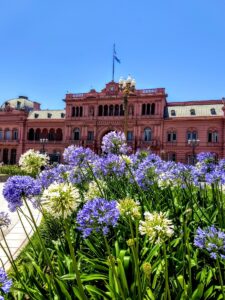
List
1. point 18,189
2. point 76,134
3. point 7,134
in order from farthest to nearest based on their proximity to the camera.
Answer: point 7,134 → point 76,134 → point 18,189

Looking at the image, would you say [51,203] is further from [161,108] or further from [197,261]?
[161,108]

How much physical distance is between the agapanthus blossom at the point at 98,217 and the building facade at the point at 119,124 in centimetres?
3668

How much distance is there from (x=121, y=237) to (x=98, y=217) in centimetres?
162

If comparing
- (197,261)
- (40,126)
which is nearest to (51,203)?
(197,261)

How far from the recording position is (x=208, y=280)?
2.79m

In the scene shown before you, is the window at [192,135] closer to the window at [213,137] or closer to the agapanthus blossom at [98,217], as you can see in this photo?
the window at [213,137]

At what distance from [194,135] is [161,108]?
5.78 metres

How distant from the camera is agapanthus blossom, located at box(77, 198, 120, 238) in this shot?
83.0 inches

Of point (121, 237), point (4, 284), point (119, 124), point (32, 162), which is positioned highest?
point (119, 124)

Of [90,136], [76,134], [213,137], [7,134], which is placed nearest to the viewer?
[213,137]

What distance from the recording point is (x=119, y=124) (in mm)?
43688

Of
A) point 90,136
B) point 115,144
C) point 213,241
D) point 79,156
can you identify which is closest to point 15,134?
point 90,136

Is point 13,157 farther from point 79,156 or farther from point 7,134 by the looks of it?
point 79,156

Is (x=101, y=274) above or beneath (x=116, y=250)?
beneath
